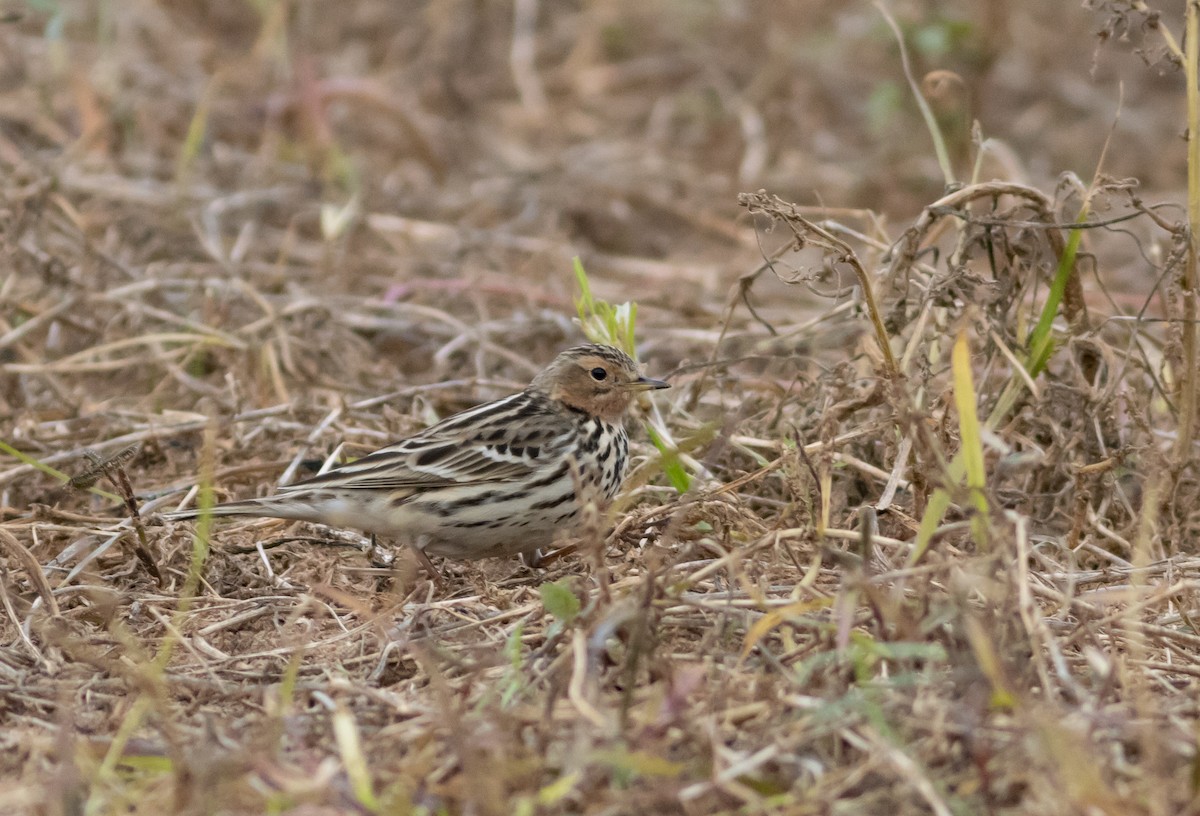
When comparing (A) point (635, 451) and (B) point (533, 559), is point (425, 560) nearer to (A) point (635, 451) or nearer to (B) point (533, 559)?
(B) point (533, 559)

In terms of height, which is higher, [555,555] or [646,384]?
[646,384]

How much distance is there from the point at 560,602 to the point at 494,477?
1323 mm

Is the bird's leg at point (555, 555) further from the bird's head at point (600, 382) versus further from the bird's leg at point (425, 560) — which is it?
the bird's head at point (600, 382)

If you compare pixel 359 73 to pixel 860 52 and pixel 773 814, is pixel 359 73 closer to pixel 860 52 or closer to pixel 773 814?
pixel 860 52

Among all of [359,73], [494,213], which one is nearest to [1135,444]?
[494,213]

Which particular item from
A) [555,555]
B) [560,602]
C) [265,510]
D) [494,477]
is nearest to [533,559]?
[555,555]

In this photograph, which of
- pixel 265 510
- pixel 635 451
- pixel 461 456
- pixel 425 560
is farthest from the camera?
pixel 635 451

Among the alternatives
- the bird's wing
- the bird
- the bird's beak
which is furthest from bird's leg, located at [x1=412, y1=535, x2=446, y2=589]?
the bird's beak

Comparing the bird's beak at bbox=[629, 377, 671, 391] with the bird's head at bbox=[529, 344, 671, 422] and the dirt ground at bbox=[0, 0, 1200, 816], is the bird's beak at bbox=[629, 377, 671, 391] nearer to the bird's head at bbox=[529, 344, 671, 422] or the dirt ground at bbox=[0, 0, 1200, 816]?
the bird's head at bbox=[529, 344, 671, 422]

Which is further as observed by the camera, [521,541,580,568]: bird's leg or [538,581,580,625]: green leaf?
[521,541,580,568]: bird's leg

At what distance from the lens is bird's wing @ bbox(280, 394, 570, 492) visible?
196 inches

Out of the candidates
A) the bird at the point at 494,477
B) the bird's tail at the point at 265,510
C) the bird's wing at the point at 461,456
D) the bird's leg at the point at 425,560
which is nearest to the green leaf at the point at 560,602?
the bird at the point at 494,477

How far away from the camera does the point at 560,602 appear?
12.1 ft

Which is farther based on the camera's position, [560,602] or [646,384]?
[646,384]
